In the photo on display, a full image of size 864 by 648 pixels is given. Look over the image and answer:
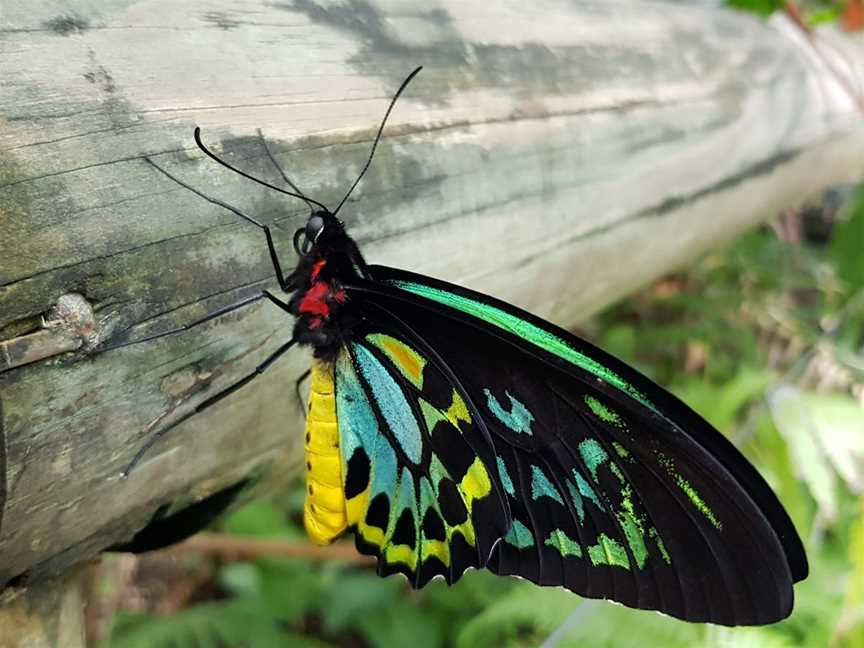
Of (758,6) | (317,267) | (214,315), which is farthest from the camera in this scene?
(758,6)

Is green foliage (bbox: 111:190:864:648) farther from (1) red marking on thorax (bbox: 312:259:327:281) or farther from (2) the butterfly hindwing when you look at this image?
(1) red marking on thorax (bbox: 312:259:327:281)

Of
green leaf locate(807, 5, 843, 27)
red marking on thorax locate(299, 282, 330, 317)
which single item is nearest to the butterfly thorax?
red marking on thorax locate(299, 282, 330, 317)

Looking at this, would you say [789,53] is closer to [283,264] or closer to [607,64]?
[607,64]

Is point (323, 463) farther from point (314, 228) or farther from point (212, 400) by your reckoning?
point (314, 228)

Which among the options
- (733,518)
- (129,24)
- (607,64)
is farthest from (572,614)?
(129,24)

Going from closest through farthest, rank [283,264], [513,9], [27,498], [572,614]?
[27,498]
[283,264]
[513,9]
[572,614]

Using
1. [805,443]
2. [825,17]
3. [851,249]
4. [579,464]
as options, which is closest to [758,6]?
[825,17]

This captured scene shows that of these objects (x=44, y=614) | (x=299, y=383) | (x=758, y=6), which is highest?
(x=758, y=6)

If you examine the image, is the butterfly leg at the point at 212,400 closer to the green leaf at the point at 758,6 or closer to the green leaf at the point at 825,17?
the green leaf at the point at 758,6
